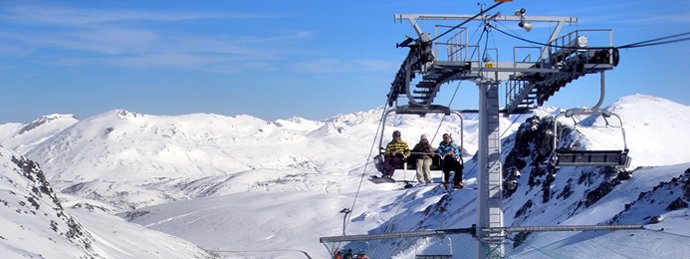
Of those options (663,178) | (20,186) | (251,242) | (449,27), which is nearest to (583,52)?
(449,27)

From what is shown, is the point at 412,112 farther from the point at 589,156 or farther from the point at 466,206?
the point at 466,206

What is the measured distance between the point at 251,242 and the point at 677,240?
70.4 metres

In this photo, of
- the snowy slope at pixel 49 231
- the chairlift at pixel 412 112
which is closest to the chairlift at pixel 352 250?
the chairlift at pixel 412 112

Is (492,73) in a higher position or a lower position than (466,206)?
higher

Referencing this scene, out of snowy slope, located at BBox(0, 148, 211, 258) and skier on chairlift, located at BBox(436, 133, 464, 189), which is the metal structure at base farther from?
snowy slope, located at BBox(0, 148, 211, 258)

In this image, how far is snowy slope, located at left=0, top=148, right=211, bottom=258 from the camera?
3257 cm

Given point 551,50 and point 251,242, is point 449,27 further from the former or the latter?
point 251,242

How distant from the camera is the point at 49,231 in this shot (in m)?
37.8

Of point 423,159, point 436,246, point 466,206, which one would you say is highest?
point 423,159

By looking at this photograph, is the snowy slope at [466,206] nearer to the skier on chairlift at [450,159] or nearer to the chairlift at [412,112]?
the skier on chairlift at [450,159]

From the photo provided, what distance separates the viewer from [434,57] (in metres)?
16.4

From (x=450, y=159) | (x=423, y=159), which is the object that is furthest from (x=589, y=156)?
(x=423, y=159)

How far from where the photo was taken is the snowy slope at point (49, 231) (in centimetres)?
3257

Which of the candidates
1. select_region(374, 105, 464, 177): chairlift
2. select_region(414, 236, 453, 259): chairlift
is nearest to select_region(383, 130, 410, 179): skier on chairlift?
select_region(374, 105, 464, 177): chairlift
